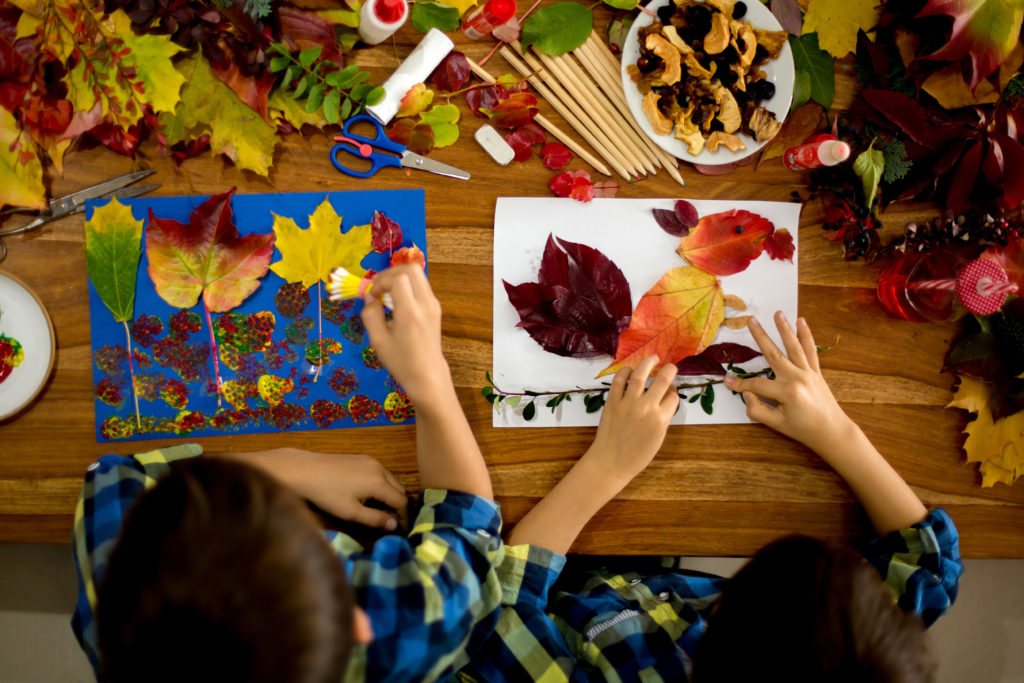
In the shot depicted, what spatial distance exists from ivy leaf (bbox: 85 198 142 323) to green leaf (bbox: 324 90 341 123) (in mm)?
305

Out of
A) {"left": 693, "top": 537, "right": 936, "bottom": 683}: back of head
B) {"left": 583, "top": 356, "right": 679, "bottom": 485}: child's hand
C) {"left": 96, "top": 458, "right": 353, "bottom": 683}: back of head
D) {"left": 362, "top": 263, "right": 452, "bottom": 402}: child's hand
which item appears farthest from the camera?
{"left": 583, "top": 356, "right": 679, "bottom": 485}: child's hand

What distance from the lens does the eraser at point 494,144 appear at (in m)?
0.87

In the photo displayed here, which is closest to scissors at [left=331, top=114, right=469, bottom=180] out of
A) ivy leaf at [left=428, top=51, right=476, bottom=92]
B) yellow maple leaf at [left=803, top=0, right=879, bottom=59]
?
ivy leaf at [left=428, top=51, right=476, bottom=92]

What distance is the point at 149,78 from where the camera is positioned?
0.81 metres

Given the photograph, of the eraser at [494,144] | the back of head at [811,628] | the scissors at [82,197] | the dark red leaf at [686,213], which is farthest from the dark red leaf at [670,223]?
the scissors at [82,197]

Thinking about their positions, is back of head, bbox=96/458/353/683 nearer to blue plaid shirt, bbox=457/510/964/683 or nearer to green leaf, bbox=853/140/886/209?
blue plaid shirt, bbox=457/510/964/683

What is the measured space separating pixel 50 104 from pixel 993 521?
1.47 m

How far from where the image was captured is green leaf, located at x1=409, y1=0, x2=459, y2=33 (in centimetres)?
85

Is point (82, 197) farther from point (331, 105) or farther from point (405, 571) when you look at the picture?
point (405, 571)

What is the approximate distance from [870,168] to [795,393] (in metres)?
0.33

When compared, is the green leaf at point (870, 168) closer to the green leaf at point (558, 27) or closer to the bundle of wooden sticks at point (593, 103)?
the bundle of wooden sticks at point (593, 103)

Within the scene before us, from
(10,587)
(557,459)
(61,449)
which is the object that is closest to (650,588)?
(557,459)

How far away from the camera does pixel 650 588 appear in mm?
914

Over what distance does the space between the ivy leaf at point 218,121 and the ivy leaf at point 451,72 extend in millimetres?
237
